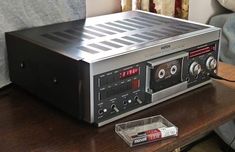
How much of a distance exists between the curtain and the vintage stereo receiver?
0.03 metres

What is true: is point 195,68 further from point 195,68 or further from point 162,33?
point 162,33

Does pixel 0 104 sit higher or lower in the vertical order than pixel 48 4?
lower

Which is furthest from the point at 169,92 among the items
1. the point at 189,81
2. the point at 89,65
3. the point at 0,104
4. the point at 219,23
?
the point at 219,23

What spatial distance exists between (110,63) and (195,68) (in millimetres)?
273

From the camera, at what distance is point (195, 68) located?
98 centimetres

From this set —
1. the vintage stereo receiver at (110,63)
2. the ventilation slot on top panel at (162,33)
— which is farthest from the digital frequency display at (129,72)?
the ventilation slot on top panel at (162,33)

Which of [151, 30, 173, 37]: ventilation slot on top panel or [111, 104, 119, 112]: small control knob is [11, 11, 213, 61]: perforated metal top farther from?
[111, 104, 119, 112]: small control knob

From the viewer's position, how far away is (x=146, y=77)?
0.88 meters

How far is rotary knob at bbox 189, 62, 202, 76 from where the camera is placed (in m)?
0.97

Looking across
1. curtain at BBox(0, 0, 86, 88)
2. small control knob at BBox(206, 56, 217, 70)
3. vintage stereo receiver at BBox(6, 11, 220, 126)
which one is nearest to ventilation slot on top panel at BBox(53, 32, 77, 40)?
vintage stereo receiver at BBox(6, 11, 220, 126)

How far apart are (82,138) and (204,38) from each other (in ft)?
1.33

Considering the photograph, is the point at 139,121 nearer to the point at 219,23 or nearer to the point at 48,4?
the point at 48,4

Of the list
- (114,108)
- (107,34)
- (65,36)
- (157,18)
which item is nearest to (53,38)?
(65,36)

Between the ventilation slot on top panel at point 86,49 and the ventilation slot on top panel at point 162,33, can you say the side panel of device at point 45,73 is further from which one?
the ventilation slot on top panel at point 162,33
